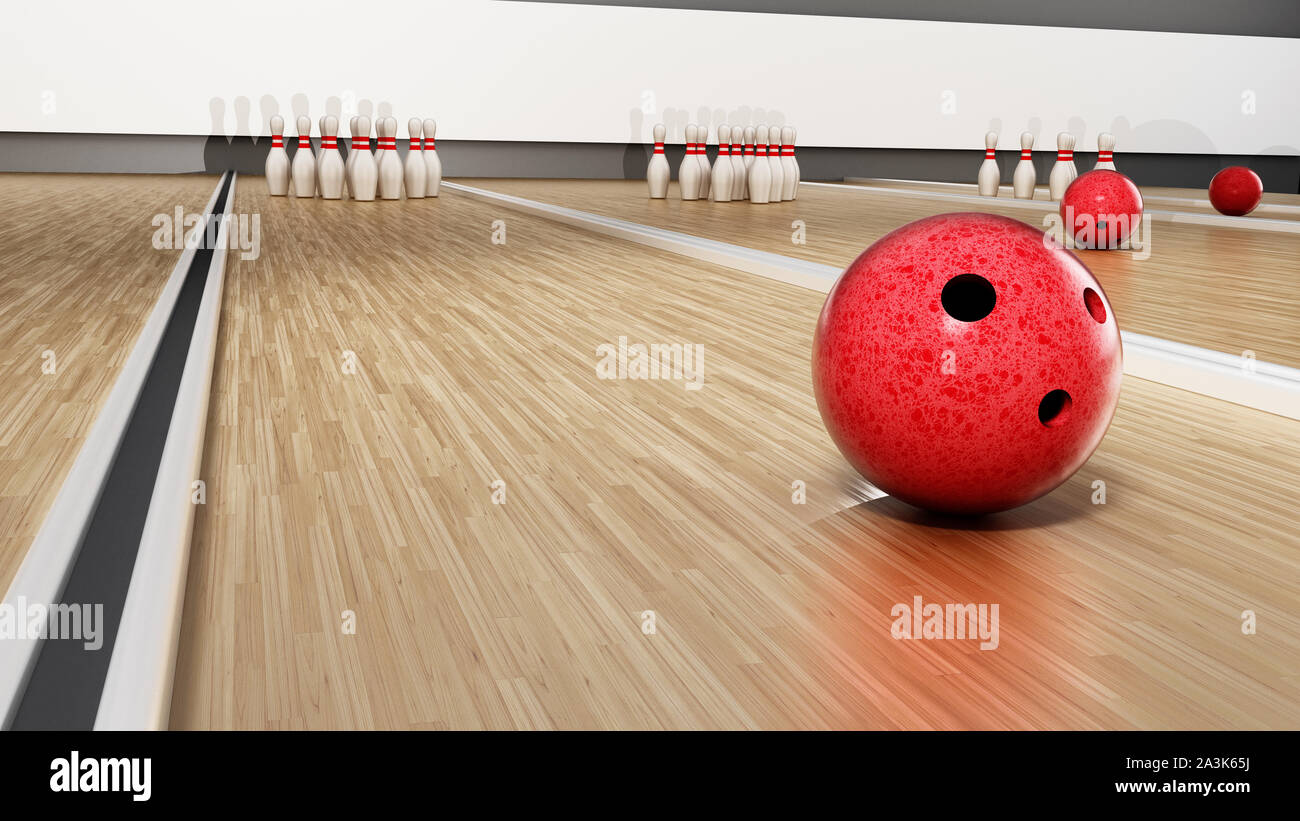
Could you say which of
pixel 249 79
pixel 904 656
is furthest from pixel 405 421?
pixel 249 79

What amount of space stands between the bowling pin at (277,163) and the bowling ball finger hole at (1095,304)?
5.05 metres

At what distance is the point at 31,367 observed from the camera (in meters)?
1.60

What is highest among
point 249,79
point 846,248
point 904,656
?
point 249,79

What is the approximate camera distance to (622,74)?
754 centimetres

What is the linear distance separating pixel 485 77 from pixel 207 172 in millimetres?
1842

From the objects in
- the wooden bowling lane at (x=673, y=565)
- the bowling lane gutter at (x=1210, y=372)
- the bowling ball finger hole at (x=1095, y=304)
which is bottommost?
the wooden bowling lane at (x=673, y=565)

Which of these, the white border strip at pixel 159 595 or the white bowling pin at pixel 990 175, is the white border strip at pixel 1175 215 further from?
the white border strip at pixel 159 595

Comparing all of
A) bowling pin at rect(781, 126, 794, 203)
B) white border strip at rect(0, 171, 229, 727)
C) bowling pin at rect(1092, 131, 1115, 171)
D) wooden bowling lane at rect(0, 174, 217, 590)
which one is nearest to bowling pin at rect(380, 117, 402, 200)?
wooden bowling lane at rect(0, 174, 217, 590)

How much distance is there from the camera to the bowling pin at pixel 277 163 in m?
5.51

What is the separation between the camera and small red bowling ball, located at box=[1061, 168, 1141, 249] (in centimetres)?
351

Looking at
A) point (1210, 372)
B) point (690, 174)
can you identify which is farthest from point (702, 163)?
point (1210, 372)

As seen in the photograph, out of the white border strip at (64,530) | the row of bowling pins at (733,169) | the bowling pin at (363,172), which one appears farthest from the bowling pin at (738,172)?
the white border strip at (64,530)

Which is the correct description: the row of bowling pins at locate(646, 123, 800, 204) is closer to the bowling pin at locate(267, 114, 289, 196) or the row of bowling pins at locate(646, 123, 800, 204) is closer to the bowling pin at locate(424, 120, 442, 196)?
Result: the bowling pin at locate(424, 120, 442, 196)

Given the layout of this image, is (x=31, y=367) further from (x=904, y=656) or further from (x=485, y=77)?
(x=485, y=77)
